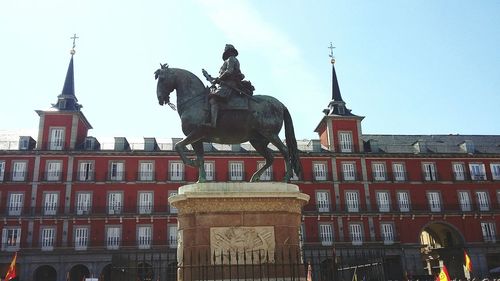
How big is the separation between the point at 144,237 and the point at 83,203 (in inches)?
237

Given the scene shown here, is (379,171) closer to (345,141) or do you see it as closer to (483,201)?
(345,141)

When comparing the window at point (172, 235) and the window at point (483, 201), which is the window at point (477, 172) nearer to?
the window at point (483, 201)

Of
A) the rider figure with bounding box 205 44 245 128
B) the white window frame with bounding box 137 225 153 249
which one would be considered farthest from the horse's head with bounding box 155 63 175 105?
the white window frame with bounding box 137 225 153 249

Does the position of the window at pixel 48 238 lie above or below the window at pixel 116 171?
below

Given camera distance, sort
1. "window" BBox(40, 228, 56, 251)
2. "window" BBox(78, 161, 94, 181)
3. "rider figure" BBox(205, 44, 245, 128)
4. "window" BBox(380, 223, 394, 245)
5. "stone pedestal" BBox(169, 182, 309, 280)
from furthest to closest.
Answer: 1. "window" BBox(380, 223, 394, 245)
2. "window" BBox(78, 161, 94, 181)
3. "window" BBox(40, 228, 56, 251)
4. "rider figure" BBox(205, 44, 245, 128)
5. "stone pedestal" BBox(169, 182, 309, 280)

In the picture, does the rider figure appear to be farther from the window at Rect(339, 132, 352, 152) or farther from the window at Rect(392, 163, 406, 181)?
the window at Rect(392, 163, 406, 181)

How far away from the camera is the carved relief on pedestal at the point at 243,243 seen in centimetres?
743

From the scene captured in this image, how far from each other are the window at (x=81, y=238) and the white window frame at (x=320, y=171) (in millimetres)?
20657

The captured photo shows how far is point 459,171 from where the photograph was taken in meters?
45.4

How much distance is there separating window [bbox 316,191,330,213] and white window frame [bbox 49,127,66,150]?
23.4 metres

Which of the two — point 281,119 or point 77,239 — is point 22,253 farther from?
point 281,119

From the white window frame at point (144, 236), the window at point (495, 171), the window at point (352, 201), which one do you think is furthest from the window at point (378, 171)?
the white window frame at point (144, 236)

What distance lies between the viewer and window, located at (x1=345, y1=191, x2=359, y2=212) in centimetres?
4275

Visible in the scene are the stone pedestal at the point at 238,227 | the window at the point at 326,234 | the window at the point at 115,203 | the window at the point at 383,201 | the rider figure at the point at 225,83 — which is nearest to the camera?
the stone pedestal at the point at 238,227
